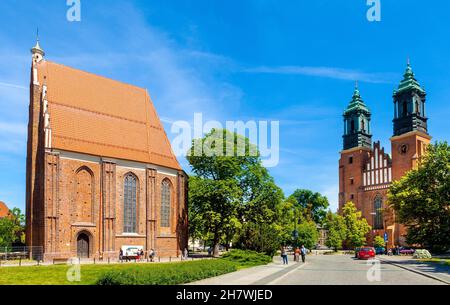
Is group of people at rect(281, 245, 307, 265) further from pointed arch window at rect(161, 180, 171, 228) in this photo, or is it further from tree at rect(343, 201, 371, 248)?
tree at rect(343, 201, 371, 248)

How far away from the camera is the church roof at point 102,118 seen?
41.4 m

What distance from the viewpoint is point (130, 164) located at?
44.0 metres

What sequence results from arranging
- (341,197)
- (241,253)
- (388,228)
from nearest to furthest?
1. (241,253)
2. (388,228)
3. (341,197)

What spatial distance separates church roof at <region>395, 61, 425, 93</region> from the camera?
236ft

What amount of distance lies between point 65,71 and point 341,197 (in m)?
53.0

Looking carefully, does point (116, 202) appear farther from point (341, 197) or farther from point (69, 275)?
point (341, 197)

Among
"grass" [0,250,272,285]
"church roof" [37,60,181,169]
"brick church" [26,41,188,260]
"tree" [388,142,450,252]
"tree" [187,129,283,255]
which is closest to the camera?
"grass" [0,250,272,285]

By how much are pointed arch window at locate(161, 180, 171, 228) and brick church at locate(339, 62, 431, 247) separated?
32.9m

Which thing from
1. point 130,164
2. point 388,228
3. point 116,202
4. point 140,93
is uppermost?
point 140,93

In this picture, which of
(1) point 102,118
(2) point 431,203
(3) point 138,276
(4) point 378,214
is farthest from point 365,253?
(4) point 378,214

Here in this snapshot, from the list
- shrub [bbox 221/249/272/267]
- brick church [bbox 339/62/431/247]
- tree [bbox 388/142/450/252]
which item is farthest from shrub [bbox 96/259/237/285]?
brick church [bbox 339/62/431/247]

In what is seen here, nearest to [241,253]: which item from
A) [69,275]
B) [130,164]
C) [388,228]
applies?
[69,275]
